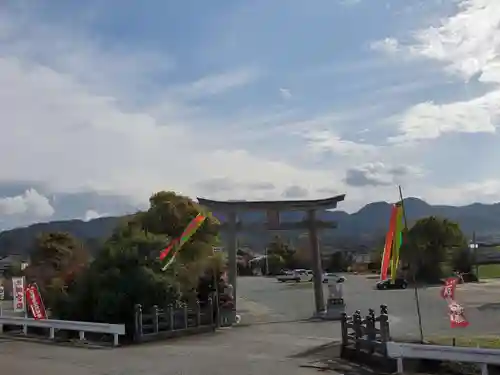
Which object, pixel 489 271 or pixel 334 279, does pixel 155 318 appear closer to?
pixel 334 279

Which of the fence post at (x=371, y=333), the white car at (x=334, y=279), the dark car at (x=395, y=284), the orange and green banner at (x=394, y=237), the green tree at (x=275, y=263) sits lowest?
the fence post at (x=371, y=333)

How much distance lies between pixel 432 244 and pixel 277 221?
109 ft

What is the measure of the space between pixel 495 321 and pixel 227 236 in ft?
35.4

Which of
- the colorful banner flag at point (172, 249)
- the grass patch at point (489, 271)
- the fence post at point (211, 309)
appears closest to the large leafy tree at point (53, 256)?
the colorful banner flag at point (172, 249)

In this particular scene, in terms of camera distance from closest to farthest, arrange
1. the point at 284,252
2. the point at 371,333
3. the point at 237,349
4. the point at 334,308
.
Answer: the point at 371,333 < the point at 237,349 < the point at 334,308 < the point at 284,252

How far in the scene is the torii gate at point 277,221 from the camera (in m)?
26.7

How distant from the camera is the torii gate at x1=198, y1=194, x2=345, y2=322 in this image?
1051 inches

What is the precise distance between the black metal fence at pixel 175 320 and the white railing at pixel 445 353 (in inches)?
355

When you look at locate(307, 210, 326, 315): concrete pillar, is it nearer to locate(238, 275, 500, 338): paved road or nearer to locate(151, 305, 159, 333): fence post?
locate(238, 275, 500, 338): paved road

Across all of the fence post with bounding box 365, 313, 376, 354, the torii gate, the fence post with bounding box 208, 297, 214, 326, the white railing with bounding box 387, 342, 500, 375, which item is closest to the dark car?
the torii gate

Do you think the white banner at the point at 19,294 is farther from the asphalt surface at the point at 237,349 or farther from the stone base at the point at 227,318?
the stone base at the point at 227,318

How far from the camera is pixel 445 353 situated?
12227 mm

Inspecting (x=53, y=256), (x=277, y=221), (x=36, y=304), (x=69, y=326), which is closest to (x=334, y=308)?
(x=277, y=221)

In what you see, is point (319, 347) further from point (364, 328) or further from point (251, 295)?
point (251, 295)
